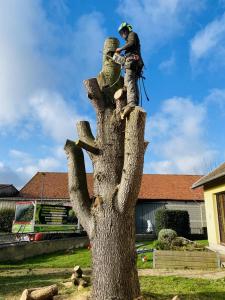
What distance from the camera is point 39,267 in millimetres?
12352

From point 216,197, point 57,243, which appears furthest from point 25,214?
point 216,197

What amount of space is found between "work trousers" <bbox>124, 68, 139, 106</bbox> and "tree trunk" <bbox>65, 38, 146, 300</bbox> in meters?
0.36

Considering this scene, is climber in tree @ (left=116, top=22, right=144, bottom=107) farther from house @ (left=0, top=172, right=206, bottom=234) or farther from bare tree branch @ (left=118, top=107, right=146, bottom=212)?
house @ (left=0, top=172, right=206, bottom=234)

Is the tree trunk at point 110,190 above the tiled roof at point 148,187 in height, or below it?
below

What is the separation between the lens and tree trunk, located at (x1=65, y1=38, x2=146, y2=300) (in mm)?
5250

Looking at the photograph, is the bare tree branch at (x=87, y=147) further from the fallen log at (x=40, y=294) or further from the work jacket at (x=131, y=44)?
the fallen log at (x=40, y=294)

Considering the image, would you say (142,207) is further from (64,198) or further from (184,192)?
(64,198)

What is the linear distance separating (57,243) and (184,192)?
1718cm

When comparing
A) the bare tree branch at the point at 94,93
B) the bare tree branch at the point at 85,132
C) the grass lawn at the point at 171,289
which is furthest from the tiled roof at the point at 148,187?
the bare tree branch at the point at 94,93

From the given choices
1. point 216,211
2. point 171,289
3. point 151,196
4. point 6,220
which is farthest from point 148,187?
Result: point 171,289

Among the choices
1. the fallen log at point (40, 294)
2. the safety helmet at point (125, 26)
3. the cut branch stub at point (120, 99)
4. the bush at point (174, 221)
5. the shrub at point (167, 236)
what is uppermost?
the safety helmet at point (125, 26)

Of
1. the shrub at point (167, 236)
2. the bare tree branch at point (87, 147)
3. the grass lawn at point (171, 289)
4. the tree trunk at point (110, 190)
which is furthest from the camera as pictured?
the shrub at point (167, 236)

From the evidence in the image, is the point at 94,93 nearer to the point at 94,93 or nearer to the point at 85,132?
the point at 94,93

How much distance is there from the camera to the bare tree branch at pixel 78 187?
5.80 metres
